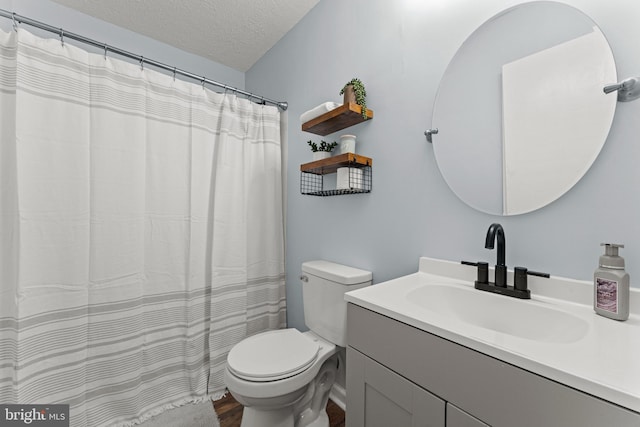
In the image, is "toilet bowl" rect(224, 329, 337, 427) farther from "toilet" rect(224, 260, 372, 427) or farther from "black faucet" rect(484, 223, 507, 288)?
"black faucet" rect(484, 223, 507, 288)

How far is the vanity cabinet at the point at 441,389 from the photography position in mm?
444

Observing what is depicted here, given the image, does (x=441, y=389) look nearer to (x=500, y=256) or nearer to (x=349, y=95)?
(x=500, y=256)

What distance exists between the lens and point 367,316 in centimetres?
80

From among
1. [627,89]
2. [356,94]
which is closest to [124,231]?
[356,94]

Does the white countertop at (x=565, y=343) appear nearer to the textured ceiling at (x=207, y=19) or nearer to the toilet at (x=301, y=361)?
the toilet at (x=301, y=361)

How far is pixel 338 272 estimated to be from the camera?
1.34 metres

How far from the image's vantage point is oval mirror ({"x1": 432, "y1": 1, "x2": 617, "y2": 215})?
0.76 meters

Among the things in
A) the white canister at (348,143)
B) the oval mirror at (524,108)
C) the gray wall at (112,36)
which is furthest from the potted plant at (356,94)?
the gray wall at (112,36)

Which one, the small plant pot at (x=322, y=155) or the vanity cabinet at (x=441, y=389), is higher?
the small plant pot at (x=322, y=155)

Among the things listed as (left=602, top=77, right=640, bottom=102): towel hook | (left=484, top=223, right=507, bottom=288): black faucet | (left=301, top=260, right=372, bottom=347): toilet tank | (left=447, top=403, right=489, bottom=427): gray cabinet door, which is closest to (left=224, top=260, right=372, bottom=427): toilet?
(left=301, top=260, right=372, bottom=347): toilet tank

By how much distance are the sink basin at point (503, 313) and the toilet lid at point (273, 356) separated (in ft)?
2.03

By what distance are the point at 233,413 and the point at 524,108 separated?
199 cm

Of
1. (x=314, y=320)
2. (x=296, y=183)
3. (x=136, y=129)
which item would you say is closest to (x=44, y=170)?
(x=136, y=129)

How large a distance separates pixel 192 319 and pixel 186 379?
0.37m
